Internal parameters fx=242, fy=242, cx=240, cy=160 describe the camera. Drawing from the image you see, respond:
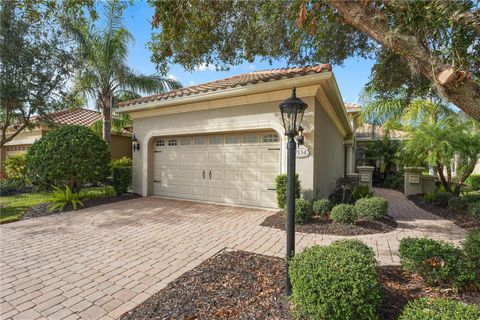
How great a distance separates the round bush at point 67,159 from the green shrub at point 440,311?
8.87 meters

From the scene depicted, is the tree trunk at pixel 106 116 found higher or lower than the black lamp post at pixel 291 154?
higher

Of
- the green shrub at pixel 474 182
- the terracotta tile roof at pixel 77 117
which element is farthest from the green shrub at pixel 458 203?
the terracotta tile roof at pixel 77 117

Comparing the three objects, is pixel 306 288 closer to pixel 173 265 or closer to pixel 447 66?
pixel 173 265

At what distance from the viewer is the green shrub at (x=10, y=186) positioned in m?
10.8

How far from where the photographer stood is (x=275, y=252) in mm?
4156

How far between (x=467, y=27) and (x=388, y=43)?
3.12 ft

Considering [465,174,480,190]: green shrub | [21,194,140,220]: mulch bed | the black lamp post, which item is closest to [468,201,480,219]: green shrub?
the black lamp post

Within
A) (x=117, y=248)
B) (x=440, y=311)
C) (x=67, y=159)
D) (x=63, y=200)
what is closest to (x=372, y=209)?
(x=440, y=311)

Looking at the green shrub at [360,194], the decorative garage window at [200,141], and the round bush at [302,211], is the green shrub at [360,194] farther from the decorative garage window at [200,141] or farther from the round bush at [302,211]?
the decorative garage window at [200,141]

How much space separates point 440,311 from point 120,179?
33.2 feet

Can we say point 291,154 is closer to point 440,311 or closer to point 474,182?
point 440,311

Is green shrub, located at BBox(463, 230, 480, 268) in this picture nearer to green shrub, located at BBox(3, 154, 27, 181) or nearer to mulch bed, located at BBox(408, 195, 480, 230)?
mulch bed, located at BBox(408, 195, 480, 230)

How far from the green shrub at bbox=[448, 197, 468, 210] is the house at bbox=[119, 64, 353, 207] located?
361 centimetres

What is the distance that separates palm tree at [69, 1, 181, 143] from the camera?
10586 mm
